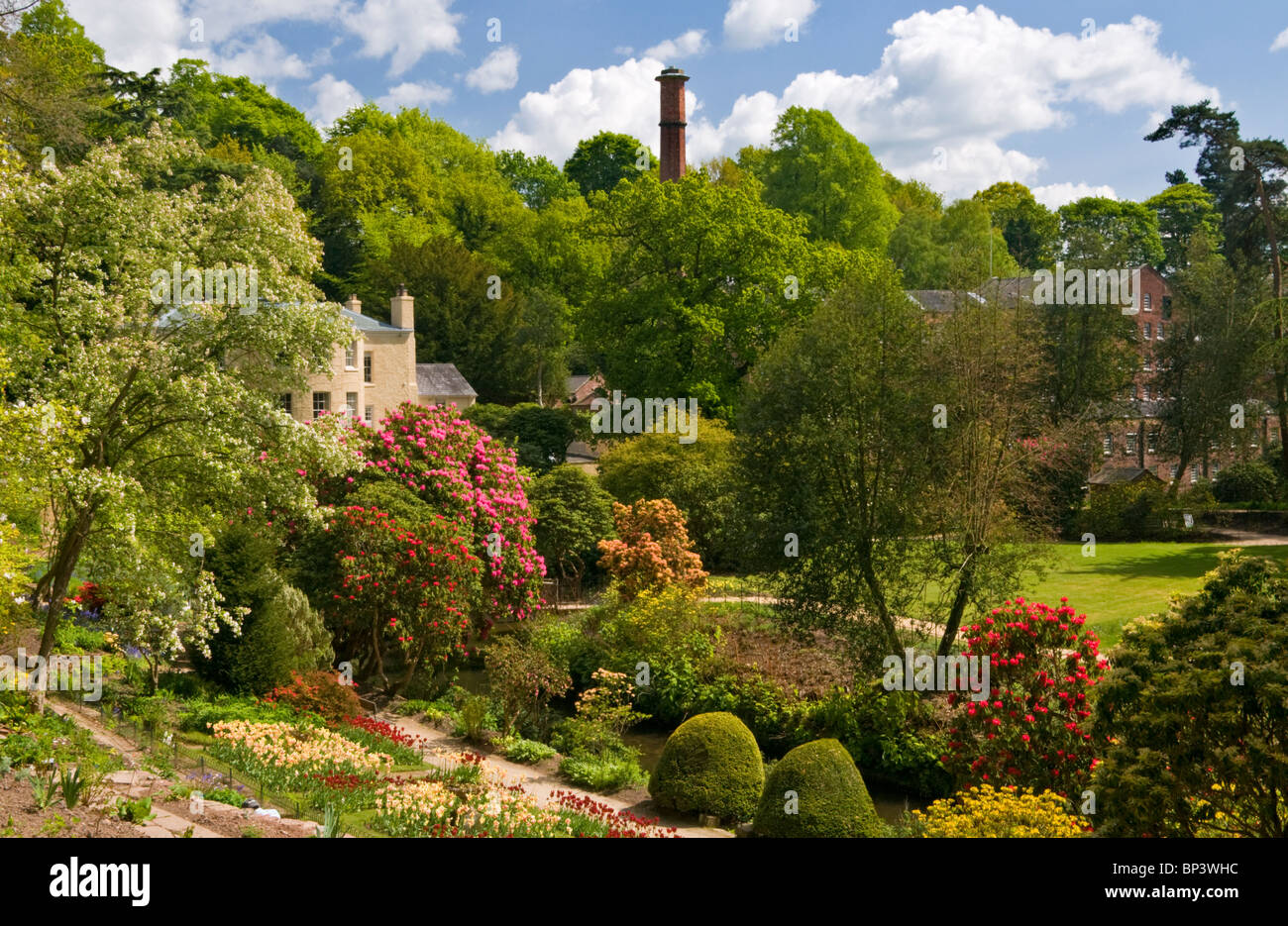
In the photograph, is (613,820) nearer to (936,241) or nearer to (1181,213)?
(936,241)

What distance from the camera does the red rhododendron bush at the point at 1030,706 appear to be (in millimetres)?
15797

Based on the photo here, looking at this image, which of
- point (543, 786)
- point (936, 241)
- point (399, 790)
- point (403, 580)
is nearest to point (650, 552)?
point (403, 580)

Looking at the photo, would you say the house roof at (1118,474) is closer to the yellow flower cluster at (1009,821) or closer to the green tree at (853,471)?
the green tree at (853,471)

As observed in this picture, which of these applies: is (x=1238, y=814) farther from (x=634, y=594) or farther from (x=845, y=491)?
(x=634, y=594)

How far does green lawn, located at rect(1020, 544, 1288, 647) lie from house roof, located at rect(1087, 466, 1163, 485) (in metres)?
9.00

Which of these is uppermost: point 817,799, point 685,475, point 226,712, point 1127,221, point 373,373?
point 1127,221

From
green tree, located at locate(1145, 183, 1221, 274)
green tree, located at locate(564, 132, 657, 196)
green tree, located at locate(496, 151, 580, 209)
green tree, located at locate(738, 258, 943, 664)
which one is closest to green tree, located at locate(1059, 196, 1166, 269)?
green tree, located at locate(1145, 183, 1221, 274)

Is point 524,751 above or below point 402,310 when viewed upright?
below

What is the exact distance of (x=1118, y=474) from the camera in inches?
2053

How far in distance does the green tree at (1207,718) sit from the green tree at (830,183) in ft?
160

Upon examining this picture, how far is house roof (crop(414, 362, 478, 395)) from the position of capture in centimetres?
5225

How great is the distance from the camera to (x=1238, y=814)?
9.97 metres

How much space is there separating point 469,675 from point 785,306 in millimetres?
22050

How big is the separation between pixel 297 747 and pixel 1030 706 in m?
10.4
